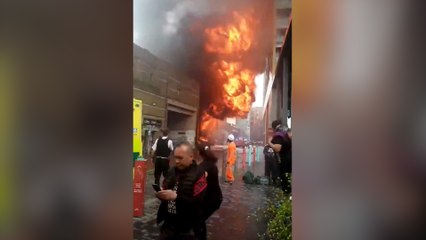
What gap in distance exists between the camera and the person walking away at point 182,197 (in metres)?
1.46

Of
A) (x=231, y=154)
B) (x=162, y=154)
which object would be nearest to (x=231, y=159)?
(x=231, y=154)

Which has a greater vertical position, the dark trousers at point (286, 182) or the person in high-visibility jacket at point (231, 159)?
the person in high-visibility jacket at point (231, 159)

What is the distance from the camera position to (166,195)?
149 cm

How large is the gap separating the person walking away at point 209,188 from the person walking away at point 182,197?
0.02m

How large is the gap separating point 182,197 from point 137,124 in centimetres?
33

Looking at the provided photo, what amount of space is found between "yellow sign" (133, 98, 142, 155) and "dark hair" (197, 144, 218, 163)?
0.79ft

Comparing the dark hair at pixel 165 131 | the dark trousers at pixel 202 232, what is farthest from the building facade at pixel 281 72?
the dark trousers at pixel 202 232

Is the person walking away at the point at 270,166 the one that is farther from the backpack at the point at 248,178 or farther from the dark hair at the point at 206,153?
the dark hair at the point at 206,153

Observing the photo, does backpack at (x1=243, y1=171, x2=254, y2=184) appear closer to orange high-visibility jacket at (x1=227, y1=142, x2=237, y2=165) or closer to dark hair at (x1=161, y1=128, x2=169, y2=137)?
orange high-visibility jacket at (x1=227, y1=142, x2=237, y2=165)

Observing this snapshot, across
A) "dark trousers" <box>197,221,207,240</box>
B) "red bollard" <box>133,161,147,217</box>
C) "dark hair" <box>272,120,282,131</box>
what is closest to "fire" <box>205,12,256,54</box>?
"dark hair" <box>272,120,282,131</box>

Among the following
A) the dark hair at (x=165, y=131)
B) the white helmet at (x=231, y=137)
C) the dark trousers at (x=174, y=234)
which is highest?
the dark hair at (x=165, y=131)
